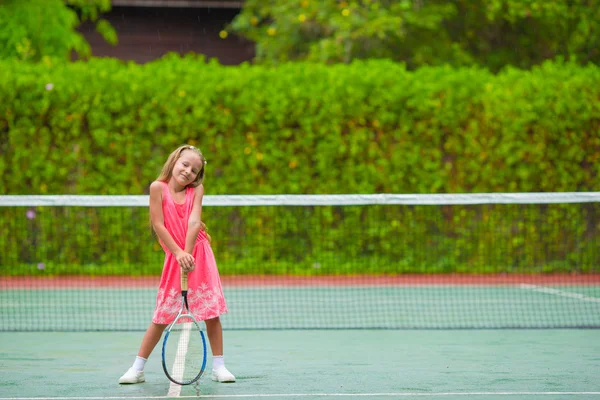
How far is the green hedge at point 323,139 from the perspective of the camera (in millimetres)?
13828

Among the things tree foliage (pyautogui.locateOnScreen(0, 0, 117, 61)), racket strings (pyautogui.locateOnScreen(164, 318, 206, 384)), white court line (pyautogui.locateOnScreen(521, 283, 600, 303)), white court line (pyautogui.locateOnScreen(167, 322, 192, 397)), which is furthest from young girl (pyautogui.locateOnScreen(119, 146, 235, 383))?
tree foliage (pyautogui.locateOnScreen(0, 0, 117, 61))

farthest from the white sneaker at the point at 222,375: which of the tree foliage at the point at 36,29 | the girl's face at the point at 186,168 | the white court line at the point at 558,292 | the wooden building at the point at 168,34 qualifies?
the wooden building at the point at 168,34

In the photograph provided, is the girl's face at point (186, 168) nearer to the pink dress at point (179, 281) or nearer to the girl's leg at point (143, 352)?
the pink dress at point (179, 281)

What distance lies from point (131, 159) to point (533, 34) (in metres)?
8.96

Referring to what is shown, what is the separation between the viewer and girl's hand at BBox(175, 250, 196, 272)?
5.52 meters

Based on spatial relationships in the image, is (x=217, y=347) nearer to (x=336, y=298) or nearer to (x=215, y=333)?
(x=215, y=333)

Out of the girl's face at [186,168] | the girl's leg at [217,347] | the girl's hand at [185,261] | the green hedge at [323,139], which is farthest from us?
the green hedge at [323,139]

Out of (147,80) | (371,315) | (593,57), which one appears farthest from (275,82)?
(593,57)

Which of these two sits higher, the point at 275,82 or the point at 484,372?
the point at 275,82

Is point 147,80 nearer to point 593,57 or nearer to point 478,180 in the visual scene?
point 478,180

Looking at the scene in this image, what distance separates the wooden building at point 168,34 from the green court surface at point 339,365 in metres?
16.4

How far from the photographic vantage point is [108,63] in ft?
46.9

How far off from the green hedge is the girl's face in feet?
26.1

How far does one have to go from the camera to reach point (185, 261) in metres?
5.51
